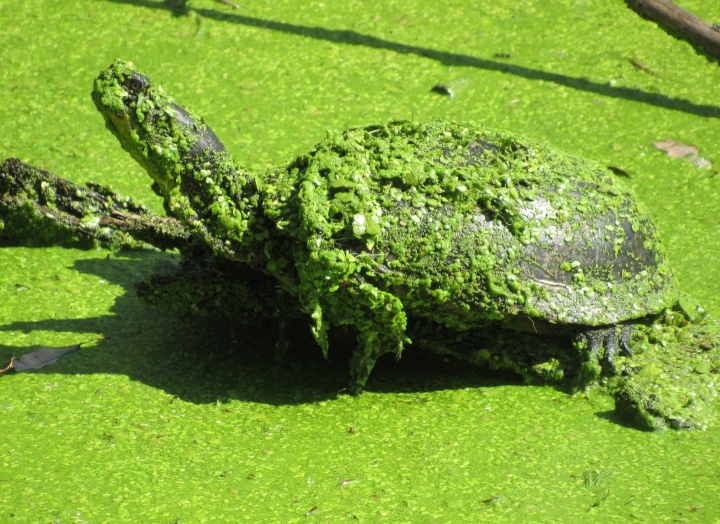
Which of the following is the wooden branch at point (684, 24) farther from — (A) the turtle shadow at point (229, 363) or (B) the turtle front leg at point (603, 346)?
(A) the turtle shadow at point (229, 363)

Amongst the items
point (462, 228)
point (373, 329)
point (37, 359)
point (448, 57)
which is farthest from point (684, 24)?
point (37, 359)

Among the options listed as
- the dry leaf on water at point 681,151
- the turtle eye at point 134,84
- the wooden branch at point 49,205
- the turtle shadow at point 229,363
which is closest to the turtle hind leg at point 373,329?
the turtle shadow at point 229,363

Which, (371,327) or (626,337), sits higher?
(626,337)

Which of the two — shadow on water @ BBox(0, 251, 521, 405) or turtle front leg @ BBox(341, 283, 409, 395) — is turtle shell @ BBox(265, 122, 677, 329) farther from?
shadow on water @ BBox(0, 251, 521, 405)

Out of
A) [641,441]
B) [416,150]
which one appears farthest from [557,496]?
[416,150]

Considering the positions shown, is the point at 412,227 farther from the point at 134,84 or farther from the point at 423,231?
the point at 134,84

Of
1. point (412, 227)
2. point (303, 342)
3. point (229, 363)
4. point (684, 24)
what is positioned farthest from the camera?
point (684, 24)
